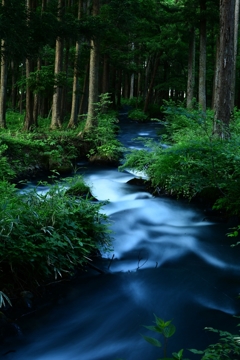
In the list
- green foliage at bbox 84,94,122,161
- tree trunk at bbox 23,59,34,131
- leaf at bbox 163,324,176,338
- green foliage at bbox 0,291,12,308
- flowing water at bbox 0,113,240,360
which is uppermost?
tree trunk at bbox 23,59,34,131

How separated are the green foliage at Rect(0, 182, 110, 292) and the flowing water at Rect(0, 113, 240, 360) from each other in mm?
378

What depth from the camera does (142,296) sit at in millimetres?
5625

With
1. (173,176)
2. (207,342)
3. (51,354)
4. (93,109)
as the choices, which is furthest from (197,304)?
(93,109)

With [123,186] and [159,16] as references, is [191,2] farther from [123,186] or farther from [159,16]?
[123,186]

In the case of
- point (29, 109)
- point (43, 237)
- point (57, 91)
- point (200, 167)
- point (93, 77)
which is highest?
point (93, 77)

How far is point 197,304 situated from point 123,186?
21.9ft

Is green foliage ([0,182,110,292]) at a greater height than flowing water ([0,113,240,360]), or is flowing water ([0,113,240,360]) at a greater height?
green foliage ([0,182,110,292])

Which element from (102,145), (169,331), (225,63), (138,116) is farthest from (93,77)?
(169,331)

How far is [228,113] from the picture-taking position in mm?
10883

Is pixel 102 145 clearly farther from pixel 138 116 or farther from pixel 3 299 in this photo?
pixel 138 116

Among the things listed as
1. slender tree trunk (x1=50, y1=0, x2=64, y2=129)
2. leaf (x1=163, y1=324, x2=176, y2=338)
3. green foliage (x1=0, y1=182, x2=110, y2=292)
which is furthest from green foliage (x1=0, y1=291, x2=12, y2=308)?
slender tree trunk (x1=50, y1=0, x2=64, y2=129)

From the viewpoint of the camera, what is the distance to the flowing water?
4.33m

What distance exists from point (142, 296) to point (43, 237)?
1687 mm

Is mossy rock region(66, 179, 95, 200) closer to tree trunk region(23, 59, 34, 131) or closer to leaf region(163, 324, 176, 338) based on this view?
leaf region(163, 324, 176, 338)
